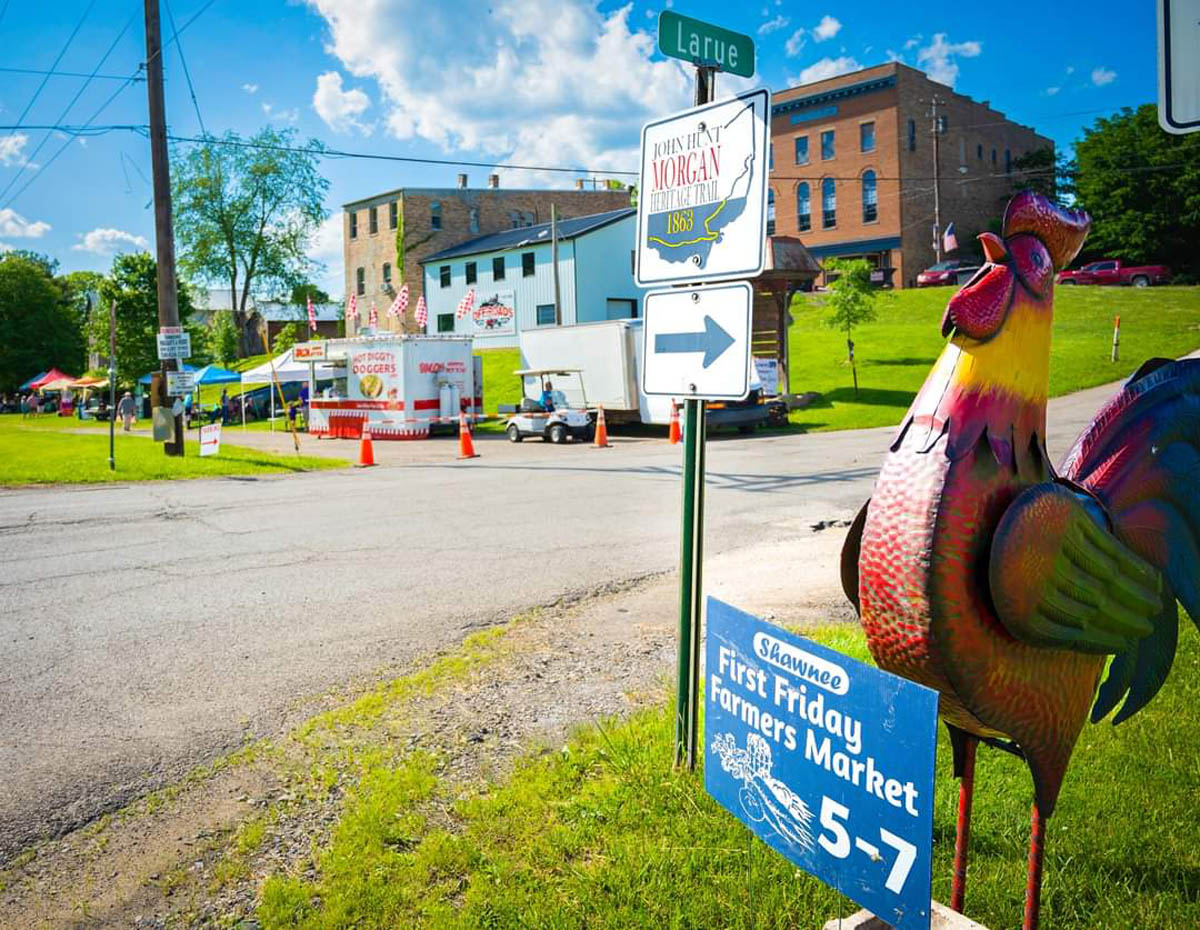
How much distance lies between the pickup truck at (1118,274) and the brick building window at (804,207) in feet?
51.2

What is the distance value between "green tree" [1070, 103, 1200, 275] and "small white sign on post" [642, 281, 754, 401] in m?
51.8

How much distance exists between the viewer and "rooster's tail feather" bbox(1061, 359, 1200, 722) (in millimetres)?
2414

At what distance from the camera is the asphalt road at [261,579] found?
14.8ft

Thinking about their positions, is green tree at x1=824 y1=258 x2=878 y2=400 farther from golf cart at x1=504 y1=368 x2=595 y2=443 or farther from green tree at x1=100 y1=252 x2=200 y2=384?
green tree at x1=100 y1=252 x2=200 y2=384

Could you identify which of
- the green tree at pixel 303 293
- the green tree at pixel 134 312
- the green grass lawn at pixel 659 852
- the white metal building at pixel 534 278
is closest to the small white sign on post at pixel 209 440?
the green grass lawn at pixel 659 852

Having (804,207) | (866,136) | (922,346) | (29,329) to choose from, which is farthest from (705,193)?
(29,329)

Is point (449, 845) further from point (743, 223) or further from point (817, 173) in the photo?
point (817, 173)

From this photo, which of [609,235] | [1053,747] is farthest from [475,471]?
[609,235]

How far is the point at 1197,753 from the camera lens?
378 cm

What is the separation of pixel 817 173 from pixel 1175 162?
63.2 ft

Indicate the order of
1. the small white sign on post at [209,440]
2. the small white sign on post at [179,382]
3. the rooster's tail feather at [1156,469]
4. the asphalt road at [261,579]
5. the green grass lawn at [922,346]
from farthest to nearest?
the green grass lawn at [922,346] → the small white sign on post at [209,440] → the small white sign on post at [179,382] → the asphalt road at [261,579] → the rooster's tail feather at [1156,469]

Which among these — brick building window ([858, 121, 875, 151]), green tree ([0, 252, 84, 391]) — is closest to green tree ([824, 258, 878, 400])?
brick building window ([858, 121, 875, 151])

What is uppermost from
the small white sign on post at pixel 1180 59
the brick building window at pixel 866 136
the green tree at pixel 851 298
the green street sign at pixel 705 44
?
the brick building window at pixel 866 136

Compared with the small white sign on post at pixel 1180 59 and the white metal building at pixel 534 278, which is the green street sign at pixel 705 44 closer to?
the small white sign on post at pixel 1180 59
